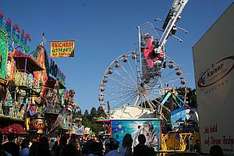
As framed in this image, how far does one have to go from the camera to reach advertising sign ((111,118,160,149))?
21.6 metres

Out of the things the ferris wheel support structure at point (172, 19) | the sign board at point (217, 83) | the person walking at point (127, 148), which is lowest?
the person walking at point (127, 148)

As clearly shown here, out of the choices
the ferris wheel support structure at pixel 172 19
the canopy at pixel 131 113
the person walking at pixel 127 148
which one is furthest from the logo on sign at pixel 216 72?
the ferris wheel support structure at pixel 172 19

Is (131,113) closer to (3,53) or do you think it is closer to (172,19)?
(172,19)

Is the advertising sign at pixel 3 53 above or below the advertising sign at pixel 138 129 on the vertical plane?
above

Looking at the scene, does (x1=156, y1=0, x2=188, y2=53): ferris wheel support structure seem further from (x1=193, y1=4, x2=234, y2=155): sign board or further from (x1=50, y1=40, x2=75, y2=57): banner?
(x1=193, y1=4, x2=234, y2=155): sign board

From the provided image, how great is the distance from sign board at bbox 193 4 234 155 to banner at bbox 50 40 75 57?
30509mm

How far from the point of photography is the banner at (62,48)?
4053 centimetres

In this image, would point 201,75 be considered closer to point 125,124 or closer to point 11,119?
point 125,124

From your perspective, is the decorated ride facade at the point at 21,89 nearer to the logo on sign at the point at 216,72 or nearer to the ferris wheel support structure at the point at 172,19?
the ferris wheel support structure at the point at 172,19

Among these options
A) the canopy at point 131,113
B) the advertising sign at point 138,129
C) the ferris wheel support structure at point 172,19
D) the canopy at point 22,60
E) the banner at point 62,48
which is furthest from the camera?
the banner at point 62,48

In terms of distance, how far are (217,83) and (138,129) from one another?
13.2m

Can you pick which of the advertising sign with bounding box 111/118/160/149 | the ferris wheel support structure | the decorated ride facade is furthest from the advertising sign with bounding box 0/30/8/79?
the ferris wheel support structure

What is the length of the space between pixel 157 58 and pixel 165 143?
654 inches

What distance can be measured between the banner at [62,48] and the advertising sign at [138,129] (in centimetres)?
1966
